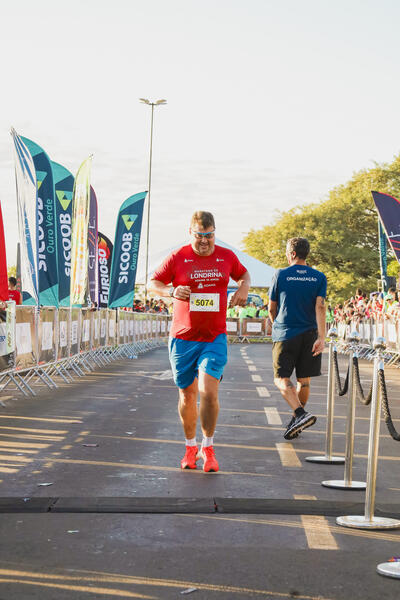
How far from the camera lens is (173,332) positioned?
23.6 ft

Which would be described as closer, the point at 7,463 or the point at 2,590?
the point at 2,590

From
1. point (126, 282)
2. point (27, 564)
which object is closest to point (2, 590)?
point (27, 564)

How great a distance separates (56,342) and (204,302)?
9407 millimetres

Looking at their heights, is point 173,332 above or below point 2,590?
above

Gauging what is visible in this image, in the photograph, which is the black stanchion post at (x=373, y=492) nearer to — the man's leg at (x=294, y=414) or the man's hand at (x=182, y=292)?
the man's hand at (x=182, y=292)

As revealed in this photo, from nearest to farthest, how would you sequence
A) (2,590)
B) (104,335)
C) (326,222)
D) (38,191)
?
(2,590)
(38,191)
(104,335)
(326,222)

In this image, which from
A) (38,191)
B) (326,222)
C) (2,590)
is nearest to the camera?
(2,590)

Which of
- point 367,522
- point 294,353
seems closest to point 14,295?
point 294,353

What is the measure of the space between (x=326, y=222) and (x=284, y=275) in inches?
2473

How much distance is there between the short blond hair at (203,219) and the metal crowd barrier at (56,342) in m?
5.83

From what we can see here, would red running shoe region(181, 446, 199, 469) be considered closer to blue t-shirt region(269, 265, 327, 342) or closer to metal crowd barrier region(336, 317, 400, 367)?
blue t-shirt region(269, 265, 327, 342)

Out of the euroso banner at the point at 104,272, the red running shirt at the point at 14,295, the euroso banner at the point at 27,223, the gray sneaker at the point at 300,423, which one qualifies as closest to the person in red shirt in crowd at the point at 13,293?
the red running shirt at the point at 14,295

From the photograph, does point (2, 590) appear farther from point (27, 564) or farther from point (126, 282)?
point (126, 282)

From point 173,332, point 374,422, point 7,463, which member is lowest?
point 7,463
